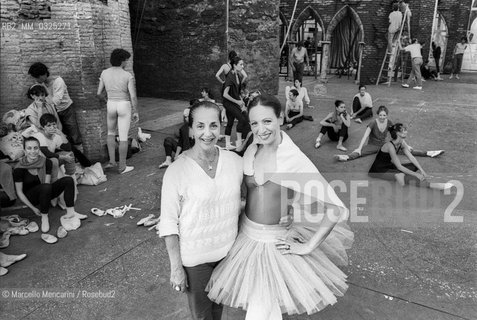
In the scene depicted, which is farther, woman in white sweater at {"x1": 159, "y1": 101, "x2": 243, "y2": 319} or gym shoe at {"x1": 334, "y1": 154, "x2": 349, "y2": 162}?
gym shoe at {"x1": 334, "y1": 154, "x2": 349, "y2": 162}

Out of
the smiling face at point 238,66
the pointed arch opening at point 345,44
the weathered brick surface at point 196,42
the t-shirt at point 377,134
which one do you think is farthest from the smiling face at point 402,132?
the pointed arch opening at point 345,44

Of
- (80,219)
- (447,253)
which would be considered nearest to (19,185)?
(80,219)

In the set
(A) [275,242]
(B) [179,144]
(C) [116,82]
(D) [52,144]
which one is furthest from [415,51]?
(A) [275,242]

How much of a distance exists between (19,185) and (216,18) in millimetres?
8101

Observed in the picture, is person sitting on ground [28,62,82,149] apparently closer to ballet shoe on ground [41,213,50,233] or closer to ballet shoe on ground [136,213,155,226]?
ballet shoe on ground [41,213,50,233]

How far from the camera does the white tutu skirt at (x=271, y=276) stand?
221cm

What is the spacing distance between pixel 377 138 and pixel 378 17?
1115 centimetres

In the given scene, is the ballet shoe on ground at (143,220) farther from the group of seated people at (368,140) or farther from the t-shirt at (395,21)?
the t-shirt at (395,21)

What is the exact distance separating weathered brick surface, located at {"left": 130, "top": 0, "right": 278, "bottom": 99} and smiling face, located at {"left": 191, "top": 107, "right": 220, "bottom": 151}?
9259 millimetres

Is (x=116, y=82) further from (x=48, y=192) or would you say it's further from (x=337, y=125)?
(x=337, y=125)

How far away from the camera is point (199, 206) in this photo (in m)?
2.22

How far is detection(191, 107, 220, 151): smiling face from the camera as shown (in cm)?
224

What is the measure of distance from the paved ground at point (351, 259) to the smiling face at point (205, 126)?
1.60 metres

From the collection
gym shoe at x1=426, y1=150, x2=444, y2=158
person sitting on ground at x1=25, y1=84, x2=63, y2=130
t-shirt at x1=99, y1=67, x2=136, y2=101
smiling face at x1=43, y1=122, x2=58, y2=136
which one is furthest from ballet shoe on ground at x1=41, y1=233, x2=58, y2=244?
gym shoe at x1=426, y1=150, x2=444, y2=158
